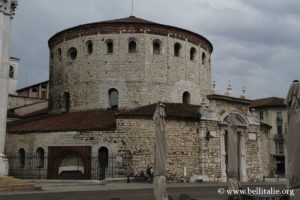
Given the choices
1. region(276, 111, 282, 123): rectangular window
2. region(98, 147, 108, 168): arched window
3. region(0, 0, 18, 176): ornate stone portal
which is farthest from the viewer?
region(276, 111, 282, 123): rectangular window

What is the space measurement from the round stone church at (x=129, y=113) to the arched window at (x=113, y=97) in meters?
0.09

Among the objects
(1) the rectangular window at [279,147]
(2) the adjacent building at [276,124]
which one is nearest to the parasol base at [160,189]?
(2) the adjacent building at [276,124]

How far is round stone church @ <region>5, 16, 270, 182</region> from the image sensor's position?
28.4 metres

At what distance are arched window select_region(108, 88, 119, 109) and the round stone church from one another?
86 millimetres

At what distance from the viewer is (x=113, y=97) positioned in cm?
3472

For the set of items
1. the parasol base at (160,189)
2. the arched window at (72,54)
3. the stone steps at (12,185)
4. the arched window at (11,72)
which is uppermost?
the arched window at (11,72)

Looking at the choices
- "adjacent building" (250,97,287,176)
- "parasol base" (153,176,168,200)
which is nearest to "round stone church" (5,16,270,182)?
"parasol base" (153,176,168,200)

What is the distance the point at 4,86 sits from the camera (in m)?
19.3

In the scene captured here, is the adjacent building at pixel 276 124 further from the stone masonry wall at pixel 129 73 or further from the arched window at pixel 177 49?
the stone masonry wall at pixel 129 73

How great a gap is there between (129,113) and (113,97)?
658 centimetres

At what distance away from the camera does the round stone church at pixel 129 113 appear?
93.0ft

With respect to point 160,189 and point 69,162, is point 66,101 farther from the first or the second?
point 160,189

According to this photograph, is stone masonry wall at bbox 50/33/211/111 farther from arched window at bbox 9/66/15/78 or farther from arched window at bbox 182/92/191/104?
arched window at bbox 9/66/15/78

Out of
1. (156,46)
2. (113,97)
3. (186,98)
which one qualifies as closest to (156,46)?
(156,46)
